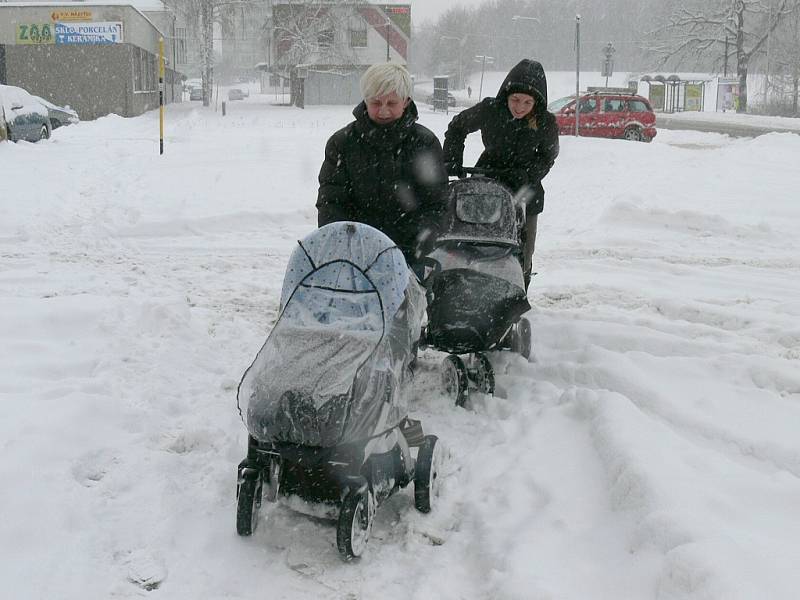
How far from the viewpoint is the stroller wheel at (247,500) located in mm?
3535

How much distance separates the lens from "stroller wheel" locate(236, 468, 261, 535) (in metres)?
3.54

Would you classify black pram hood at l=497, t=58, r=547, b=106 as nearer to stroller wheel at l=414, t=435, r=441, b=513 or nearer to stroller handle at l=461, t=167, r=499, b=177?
stroller handle at l=461, t=167, r=499, b=177

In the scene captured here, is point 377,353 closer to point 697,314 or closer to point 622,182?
point 697,314

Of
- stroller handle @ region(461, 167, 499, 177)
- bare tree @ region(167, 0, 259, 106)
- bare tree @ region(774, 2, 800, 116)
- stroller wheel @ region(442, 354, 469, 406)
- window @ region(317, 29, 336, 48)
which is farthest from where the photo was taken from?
window @ region(317, 29, 336, 48)

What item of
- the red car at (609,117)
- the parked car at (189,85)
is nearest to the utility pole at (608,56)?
the red car at (609,117)

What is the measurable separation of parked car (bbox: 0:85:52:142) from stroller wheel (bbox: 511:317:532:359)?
715 inches

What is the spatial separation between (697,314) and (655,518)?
12.8ft

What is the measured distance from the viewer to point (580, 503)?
12.6 feet

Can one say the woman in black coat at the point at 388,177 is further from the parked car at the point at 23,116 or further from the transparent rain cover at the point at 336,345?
the parked car at the point at 23,116

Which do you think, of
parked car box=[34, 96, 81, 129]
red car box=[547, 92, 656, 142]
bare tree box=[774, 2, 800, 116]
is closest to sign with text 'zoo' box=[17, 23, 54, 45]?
parked car box=[34, 96, 81, 129]

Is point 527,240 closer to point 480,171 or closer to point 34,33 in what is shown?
point 480,171

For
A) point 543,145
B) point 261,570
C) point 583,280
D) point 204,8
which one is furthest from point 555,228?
point 204,8

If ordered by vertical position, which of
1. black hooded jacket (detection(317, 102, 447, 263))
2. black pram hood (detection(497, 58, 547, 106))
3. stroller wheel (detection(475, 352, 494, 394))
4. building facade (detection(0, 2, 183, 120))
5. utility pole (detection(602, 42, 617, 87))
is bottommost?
stroller wheel (detection(475, 352, 494, 394))

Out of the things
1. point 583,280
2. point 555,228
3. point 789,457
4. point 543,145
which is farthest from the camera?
point 555,228
